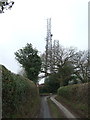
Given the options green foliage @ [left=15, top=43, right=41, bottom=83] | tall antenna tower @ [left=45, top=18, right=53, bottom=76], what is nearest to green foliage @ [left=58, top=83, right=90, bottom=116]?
green foliage @ [left=15, top=43, right=41, bottom=83]

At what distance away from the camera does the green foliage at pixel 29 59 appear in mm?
49406

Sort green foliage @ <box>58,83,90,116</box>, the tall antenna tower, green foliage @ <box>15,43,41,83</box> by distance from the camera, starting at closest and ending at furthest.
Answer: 1. green foliage @ <box>58,83,90,116</box>
2. green foliage @ <box>15,43,41,83</box>
3. the tall antenna tower

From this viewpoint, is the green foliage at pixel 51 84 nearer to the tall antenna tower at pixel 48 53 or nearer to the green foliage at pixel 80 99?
the tall antenna tower at pixel 48 53

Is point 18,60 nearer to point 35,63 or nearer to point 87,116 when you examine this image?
point 35,63

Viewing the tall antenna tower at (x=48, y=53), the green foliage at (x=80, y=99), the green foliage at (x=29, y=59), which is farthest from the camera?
the tall antenna tower at (x=48, y=53)

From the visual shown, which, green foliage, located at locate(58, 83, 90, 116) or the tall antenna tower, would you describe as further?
the tall antenna tower

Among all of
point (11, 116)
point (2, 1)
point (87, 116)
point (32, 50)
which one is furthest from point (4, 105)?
point (32, 50)

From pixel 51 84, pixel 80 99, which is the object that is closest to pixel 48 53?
pixel 51 84

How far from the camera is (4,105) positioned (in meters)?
12.1

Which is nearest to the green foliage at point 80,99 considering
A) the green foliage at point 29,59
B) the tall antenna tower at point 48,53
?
the green foliage at point 29,59

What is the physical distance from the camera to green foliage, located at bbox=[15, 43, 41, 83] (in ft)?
162

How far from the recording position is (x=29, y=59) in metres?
49.4

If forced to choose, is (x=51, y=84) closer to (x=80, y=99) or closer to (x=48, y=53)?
(x=48, y=53)

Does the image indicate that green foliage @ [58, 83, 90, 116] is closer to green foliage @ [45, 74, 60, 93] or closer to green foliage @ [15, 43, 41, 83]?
green foliage @ [15, 43, 41, 83]
